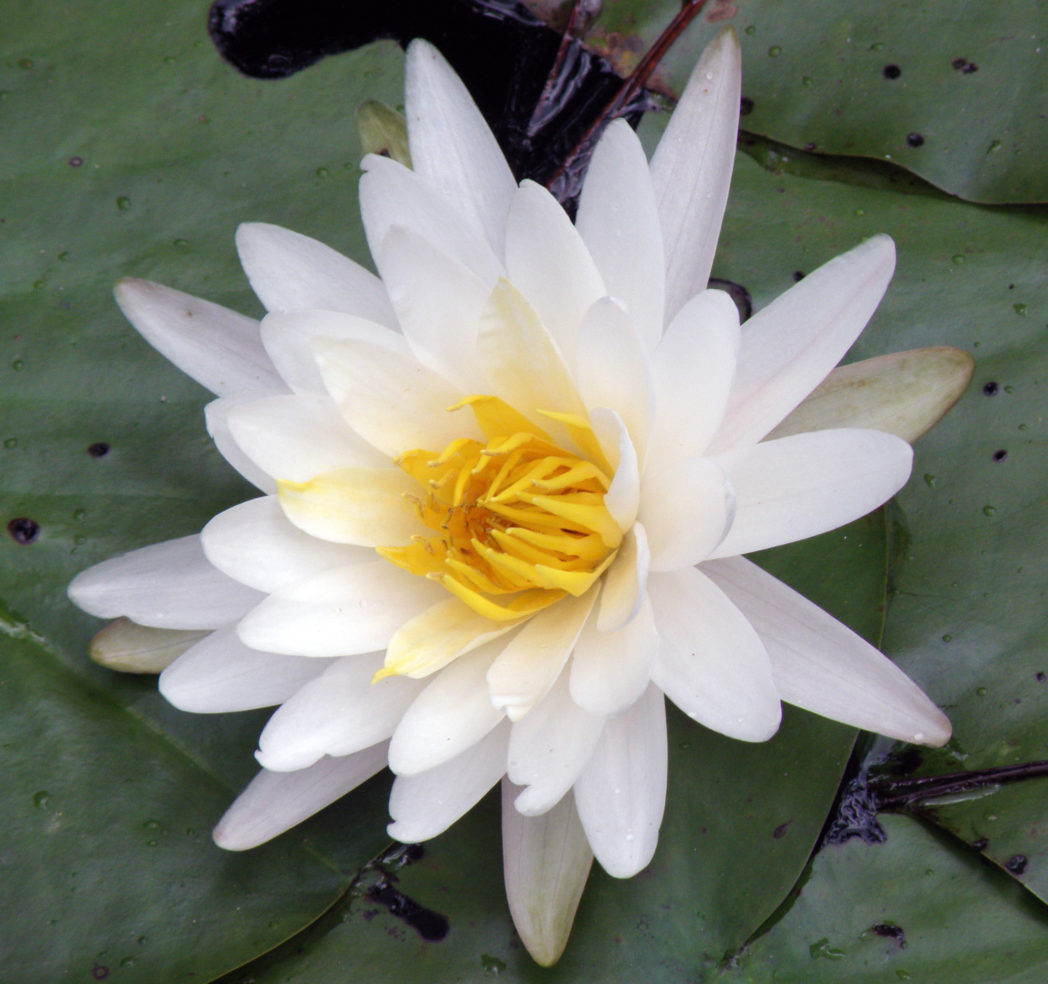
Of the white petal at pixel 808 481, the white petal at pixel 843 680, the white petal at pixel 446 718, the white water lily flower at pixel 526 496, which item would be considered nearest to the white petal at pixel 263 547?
the white water lily flower at pixel 526 496

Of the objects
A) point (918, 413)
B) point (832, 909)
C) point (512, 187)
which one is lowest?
point (832, 909)

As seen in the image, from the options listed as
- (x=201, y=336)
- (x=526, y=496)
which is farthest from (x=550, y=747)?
(x=201, y=336)

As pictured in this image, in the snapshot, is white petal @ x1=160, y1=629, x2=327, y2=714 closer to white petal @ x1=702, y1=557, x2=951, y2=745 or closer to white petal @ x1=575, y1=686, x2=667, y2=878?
white petal @ x1=575, y1=686, x2=667, y2=878

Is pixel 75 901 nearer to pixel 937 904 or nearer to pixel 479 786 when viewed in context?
pixel 479 786

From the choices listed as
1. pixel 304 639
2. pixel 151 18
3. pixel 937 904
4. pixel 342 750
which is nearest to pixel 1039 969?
pixel 937 904

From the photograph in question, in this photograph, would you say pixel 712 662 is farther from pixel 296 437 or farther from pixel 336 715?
pixel 296 437

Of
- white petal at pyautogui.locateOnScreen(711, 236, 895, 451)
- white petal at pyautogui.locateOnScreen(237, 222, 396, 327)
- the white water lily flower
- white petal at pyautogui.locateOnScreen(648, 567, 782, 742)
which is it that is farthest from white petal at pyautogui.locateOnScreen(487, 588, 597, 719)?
white petal at pyautogui.locateOnScreen(237, 222, 396, 327)
